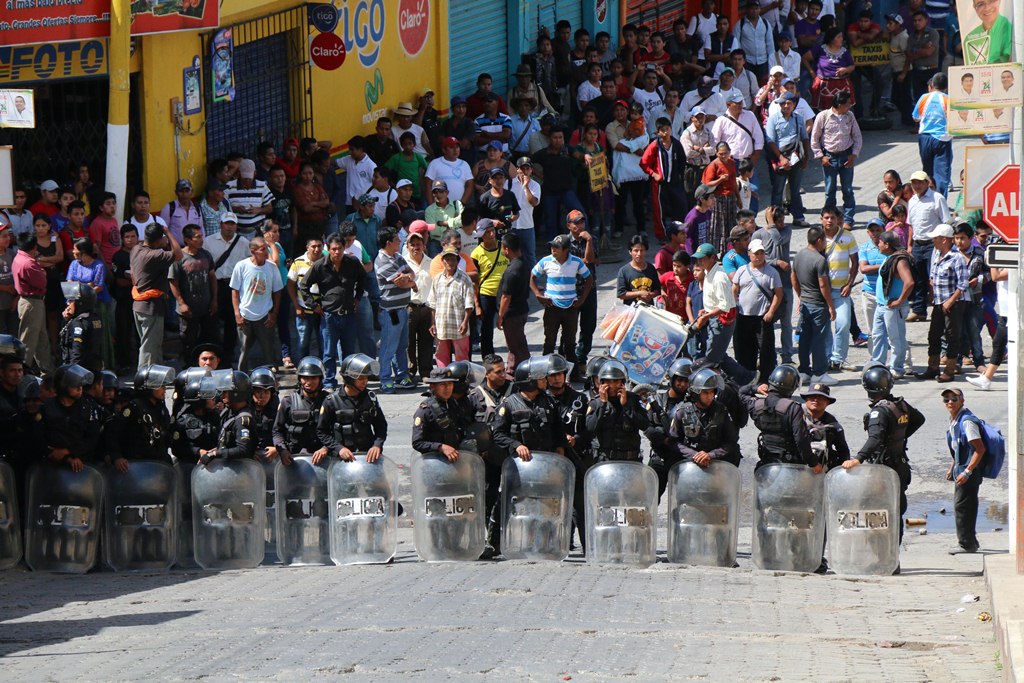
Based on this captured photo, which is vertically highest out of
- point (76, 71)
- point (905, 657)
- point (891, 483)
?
point (76, 71)

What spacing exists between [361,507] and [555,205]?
8.60 meters

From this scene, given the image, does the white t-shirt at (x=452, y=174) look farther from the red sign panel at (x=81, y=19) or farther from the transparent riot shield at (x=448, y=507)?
the transparent riot shield at (x=448, y=507)

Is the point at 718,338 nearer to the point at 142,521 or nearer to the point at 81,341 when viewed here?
the point at 81,341

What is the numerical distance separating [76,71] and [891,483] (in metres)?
9.57

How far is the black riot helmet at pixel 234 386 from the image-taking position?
12302 mm

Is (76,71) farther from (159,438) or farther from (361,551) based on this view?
(361,551)

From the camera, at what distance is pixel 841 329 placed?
16828 mm

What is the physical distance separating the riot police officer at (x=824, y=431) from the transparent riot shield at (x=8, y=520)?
556 cm

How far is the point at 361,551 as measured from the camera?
39.7 ft

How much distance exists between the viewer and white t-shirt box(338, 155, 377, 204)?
1923 cm

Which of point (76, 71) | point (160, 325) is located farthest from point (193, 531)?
point (76, 71)

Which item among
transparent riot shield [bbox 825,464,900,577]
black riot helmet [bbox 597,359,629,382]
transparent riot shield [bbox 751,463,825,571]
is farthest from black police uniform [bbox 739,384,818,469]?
black riot helmet [bbox 597,359,629,382]

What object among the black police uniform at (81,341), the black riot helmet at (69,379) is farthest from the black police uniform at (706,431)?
the black police uniform at (81,341)

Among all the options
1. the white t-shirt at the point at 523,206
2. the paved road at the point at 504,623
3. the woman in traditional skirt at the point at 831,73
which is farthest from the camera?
the woman in traditional skirt at the point at 831,73
